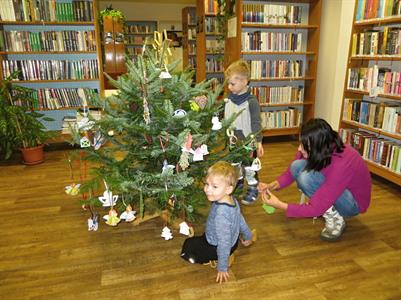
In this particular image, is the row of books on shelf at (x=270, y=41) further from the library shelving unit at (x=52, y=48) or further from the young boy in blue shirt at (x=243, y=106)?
the library shelving unit at (x=52, y=48)

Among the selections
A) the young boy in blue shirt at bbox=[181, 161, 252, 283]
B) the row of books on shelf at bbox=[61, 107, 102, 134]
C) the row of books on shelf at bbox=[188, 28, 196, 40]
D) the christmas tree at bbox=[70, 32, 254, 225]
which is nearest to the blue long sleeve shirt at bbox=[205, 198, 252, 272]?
the young boy in blue shirt at bbox=[181, 161, 252, 283]

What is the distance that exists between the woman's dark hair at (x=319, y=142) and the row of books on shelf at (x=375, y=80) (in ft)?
5.19

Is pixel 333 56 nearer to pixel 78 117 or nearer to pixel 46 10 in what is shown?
pixel 78 117

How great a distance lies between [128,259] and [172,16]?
922 cm

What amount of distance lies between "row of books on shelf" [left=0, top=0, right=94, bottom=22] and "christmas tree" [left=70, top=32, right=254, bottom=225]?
8.84 ft

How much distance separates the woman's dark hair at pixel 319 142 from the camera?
2.00 metres

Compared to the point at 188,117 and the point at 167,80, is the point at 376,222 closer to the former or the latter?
the point at 188,117

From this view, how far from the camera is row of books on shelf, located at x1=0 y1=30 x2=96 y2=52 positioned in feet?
13.6

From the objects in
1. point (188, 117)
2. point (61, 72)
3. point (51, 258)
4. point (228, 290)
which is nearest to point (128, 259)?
point (51, 258)

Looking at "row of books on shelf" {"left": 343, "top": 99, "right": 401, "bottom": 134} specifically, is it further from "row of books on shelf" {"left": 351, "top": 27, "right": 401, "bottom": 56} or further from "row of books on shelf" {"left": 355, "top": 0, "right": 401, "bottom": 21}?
"row of books on shelf" {"left": 355, "top": 0, "right": 401, "bottom": 21}

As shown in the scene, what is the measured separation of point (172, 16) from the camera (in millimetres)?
9914

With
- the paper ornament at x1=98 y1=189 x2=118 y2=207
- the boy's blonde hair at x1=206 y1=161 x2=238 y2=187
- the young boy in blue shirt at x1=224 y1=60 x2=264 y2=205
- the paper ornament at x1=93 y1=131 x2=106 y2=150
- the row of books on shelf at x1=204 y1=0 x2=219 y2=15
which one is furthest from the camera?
the row of books on shelf at x1=204 y1=0 x2=219 y2=15

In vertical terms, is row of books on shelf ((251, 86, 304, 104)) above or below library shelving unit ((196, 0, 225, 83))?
below

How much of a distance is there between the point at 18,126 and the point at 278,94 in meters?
3.52
